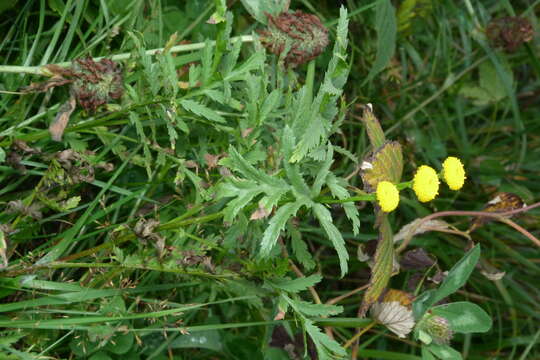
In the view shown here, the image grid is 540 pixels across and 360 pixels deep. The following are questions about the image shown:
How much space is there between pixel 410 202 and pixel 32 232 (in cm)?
126

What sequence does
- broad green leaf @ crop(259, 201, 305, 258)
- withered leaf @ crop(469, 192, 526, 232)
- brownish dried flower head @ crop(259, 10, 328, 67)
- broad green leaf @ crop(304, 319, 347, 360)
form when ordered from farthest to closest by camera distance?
1. withered leaf @ crop(469, 192, 526, 232)
2. brownish dried flower head @ crop(259, 10, 328, 67)
3. broad green leaf @ crop(304, 319, 347, 360)
4. broad green leaf @ crop(259, 201, 305, 258)

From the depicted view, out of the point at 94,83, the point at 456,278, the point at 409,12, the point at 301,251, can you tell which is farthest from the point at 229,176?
the point at 409,12

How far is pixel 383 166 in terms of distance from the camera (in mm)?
1565

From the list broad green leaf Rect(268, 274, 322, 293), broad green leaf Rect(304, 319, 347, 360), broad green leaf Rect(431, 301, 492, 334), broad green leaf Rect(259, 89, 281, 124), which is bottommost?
broad green leaf Rect(431, 301, 492, 334)

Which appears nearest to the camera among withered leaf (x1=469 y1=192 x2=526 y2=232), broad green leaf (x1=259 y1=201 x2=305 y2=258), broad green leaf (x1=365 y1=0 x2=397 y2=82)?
broad green leaf (x1=259 y1=201 x2=305 y2=258)

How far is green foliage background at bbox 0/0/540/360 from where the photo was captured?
1.59 metres

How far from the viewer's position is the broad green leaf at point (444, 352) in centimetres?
172

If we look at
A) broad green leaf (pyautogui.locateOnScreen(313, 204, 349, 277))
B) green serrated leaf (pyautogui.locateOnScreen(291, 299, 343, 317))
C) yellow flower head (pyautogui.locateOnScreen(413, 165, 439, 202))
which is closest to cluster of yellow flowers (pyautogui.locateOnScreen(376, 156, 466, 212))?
yellow flower head (pyautogui.locateOnScreen(413, 165, 439, 202))

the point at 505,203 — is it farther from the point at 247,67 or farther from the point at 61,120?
the point at 61,120

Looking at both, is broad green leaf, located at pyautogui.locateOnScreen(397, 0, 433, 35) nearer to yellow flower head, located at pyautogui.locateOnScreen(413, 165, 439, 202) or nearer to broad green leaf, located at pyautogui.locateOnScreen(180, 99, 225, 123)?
broad green leaf, located at pyautogui.locateOnScreen(180, 99, 225, 123)

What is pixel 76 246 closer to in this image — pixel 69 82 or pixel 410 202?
pixel 69 82

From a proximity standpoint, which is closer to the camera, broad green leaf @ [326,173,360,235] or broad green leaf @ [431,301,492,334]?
broad green leaf @ [326,173,360,235]

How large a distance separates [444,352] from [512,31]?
1308 millimetres

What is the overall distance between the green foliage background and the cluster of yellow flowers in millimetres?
94
